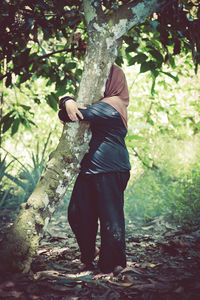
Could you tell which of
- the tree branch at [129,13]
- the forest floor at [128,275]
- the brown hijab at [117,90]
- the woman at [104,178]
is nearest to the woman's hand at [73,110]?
the woman at [104,178]

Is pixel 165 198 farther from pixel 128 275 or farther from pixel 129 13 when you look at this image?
pixel 129 13

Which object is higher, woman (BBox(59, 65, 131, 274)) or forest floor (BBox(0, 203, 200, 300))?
Result: woman (BBox(59, 65, 131, 274))

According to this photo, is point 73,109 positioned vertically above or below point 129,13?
below

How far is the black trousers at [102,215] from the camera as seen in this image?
2.02 metres

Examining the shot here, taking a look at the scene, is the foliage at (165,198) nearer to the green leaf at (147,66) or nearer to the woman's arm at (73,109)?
the green leaf at (147,66)

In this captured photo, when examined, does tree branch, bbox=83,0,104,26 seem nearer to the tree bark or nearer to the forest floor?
the tree bark

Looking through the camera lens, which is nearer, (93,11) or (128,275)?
(128,275)

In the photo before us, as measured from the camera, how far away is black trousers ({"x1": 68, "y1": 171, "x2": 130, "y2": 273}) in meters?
2.02

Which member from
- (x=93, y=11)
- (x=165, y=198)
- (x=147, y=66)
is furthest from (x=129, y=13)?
(x=165, y=198)

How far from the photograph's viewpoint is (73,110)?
6.16ft

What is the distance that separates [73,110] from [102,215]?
81 cm

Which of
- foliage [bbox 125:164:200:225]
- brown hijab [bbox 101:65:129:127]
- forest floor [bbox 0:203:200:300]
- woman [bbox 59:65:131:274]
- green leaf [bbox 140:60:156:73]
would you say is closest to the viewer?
forest floor [bbox 0:203:200:300]

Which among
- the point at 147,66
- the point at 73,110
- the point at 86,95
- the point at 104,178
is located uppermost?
the point at 147,66

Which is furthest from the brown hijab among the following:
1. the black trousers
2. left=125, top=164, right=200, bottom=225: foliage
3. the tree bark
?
left=125, top=164, right=200, bottom=225: foliage
